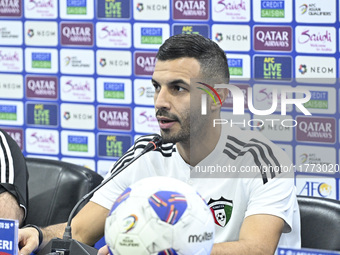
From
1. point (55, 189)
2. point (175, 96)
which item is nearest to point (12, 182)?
point (55, 189)

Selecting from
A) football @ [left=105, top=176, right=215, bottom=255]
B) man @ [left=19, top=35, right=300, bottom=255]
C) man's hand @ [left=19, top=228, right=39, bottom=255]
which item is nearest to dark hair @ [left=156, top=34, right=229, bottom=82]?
man @ [left=19, top=35, right=300, bottom=255]

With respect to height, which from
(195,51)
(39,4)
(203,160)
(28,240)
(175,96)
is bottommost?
(28,240)

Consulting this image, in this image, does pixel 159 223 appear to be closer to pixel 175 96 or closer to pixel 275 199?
pixel 275 199

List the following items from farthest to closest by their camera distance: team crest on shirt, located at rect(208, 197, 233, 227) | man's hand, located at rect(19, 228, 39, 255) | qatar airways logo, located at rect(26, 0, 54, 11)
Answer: qatar airways logo, located at rect(26, 0, 54, 11) → team crest on shirt, located at rect(208, 197, 233, 227) → man's hand, located at rect(19, 228, 39, 255)

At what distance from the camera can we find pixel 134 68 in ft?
12.3

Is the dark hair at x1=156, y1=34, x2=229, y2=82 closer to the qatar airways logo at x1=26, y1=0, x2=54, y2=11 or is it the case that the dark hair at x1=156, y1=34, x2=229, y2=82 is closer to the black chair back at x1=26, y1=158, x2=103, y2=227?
the black chair back at x1=26, y1=158, x2=103, y2=227

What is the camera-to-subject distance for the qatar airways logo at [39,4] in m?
3.92

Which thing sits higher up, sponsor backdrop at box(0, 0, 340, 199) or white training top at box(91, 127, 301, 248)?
sponsor backdrop at box(0, 0, 340, 199)

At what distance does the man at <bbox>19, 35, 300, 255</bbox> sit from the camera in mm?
1968

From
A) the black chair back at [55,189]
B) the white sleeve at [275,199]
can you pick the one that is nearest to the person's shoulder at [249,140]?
the white sleeve at [275,199]

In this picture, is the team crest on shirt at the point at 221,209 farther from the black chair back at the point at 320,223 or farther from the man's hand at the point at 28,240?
the man's hand at the point at 28,240

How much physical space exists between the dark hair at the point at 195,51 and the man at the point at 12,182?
0.68 meters

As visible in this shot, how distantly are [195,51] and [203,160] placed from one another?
0.35 metres

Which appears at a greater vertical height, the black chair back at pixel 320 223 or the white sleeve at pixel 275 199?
the white sleeve at pixel 275 199
